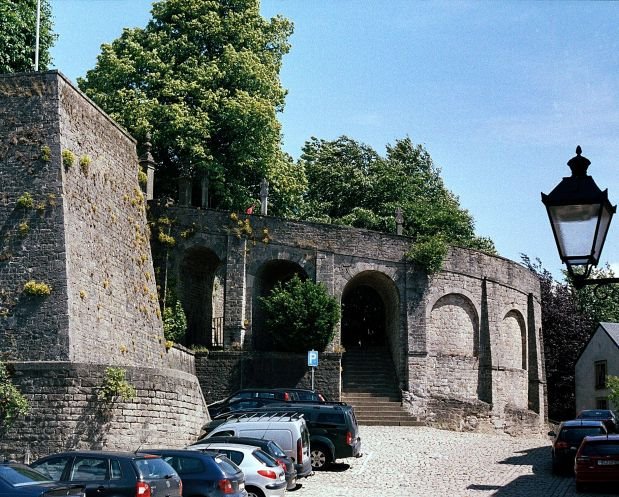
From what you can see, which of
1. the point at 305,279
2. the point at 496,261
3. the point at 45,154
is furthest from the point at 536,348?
the point at 45,154

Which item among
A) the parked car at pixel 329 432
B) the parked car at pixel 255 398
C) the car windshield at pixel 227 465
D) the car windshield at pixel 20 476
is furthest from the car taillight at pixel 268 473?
the parked car at pixel 255 398

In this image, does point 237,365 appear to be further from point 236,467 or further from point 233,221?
point 236,467

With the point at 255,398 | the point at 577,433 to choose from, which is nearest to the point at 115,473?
the point at 255,398

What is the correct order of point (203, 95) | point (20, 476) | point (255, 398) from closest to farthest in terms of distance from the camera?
1. point (20, 476)
2. point (255, 398)
3. point (203, 95)

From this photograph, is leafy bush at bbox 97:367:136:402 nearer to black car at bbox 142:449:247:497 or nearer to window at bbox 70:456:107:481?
black car at bbox 142:449:247:497

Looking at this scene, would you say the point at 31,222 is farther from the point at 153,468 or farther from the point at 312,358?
the point at 153,468

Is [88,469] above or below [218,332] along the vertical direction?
below

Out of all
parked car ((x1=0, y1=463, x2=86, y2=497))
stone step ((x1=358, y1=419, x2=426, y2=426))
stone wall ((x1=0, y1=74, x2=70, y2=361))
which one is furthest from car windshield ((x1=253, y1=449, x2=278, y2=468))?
stone step ((x1=358, y1=419, x2=426, y2=426))

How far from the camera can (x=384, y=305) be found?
141 feet

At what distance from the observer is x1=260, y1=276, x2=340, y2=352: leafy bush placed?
36250 millimetres

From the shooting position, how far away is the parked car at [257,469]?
1794 centimetres

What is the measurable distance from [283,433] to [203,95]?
24.1 metres

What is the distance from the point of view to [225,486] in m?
16.2

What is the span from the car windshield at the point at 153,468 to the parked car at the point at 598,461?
10198mm
